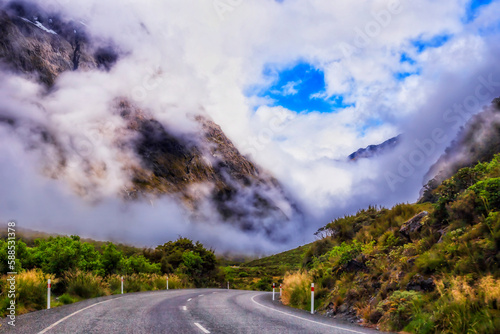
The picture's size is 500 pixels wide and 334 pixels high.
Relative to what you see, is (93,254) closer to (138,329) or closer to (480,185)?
(138,329)

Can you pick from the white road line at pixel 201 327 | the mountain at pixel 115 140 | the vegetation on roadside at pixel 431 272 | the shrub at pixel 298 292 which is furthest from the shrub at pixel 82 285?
the mountain at pixel 115 140

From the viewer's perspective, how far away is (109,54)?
150250mm

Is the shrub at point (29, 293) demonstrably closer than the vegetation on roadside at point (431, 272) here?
No

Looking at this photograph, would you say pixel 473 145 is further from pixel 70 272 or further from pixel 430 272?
pixel 70 272

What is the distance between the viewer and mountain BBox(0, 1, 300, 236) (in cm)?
11038

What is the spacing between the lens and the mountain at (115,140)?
362ft

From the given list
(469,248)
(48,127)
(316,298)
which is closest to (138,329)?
(469,248)

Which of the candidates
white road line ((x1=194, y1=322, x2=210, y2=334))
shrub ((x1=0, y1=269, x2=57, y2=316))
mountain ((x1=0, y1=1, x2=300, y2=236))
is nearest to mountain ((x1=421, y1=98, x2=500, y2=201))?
white road line ((x1=194, y1=322, x2=210, y2=334))

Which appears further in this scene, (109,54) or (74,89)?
(109,54)

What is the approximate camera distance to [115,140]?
128 meters

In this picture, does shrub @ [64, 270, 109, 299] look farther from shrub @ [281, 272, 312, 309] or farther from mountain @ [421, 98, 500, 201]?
mountain @ [421, 98, 500, 201]

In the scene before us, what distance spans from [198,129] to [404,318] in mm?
176805

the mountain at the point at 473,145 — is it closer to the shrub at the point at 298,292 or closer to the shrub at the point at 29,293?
the shrub at the point at 298,292

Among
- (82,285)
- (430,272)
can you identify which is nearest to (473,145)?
(430,272)
